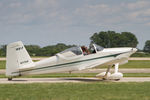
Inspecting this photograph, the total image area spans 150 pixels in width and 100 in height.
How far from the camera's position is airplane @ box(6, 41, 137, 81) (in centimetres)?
1658

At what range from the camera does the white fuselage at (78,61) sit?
16828 mm

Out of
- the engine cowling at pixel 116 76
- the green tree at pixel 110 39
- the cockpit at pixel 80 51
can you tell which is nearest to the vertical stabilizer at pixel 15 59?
the cockpit at pixel 80 51

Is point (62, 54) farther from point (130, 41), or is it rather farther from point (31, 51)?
point (130, 41)

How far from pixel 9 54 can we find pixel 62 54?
3.18 metres

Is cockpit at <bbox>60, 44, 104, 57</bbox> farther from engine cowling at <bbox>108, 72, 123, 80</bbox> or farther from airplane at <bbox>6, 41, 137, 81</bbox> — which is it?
engine cowling at <bbox>108, 72, 123, 80</bbox>

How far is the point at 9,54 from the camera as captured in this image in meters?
16.5

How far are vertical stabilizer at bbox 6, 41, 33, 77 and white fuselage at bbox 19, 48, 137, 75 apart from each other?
36cm

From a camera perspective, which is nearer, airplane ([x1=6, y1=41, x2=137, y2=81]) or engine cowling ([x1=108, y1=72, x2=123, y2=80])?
airplane ([x1=6, y1=41, x2=137, y2=81])

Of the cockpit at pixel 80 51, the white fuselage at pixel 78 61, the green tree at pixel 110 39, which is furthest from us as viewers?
the green tree at pixel 110 39

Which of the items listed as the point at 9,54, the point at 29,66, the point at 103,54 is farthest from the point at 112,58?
the point at 9,54

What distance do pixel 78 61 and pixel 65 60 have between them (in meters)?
0.82

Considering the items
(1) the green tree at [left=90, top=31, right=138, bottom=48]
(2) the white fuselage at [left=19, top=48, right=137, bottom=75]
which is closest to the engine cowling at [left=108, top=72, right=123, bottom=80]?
(2) the white fuselage at [left=19, top=48, right=137, bottom=75]

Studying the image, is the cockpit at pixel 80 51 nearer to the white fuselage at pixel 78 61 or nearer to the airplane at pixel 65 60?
the airplane at pixel 65 60

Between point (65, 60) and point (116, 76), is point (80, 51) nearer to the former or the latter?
point (65, 60)
